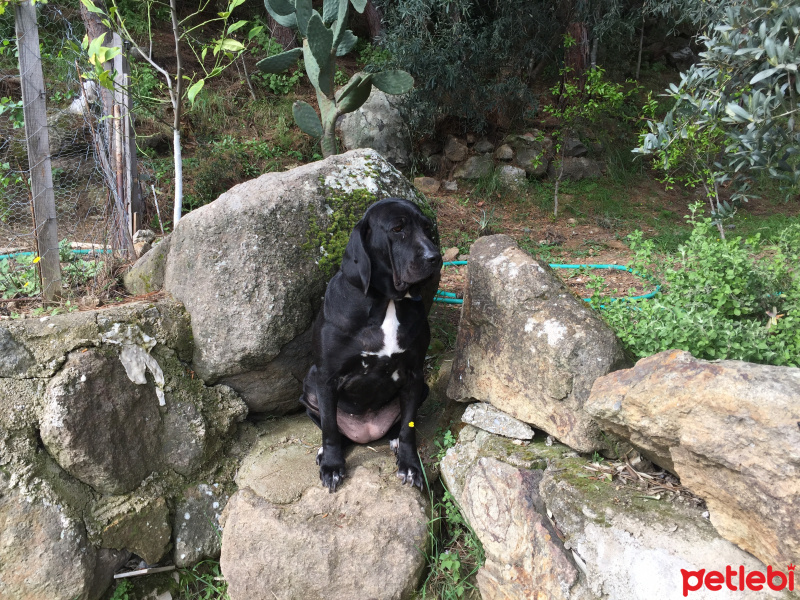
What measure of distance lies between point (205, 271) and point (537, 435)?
2.01 m

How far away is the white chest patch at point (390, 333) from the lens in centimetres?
273

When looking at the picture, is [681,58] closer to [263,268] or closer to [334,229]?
[334,229]

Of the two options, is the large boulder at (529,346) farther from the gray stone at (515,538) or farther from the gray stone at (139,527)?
the gray stone at (139,527)

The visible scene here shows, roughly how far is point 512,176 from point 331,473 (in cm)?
590

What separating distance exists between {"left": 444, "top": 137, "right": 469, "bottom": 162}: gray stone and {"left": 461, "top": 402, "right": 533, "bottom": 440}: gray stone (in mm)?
5582

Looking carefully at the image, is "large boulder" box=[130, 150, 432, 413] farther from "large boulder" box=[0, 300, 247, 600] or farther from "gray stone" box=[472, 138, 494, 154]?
"gray stone" box=[472, 138, 494, 154]

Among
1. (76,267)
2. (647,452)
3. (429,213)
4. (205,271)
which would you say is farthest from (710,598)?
(76,267)

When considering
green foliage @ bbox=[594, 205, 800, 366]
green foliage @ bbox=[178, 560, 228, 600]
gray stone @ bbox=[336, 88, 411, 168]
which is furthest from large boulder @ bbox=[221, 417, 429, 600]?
gray stone @ bbox=[336, 88, 411, 168]

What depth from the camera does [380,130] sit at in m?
7.69

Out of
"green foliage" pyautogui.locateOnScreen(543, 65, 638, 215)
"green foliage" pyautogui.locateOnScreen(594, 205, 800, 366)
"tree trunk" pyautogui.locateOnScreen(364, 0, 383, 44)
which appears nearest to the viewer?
"green foliage" pyautogui.locateOnScreen(594, 205, 800, 366)

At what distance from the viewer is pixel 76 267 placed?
3.86m

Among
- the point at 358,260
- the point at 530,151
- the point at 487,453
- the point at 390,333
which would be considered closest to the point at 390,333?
the point at 390,333

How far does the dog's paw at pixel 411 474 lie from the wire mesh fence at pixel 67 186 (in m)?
2.31

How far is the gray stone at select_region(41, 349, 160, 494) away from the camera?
9.20 feet
